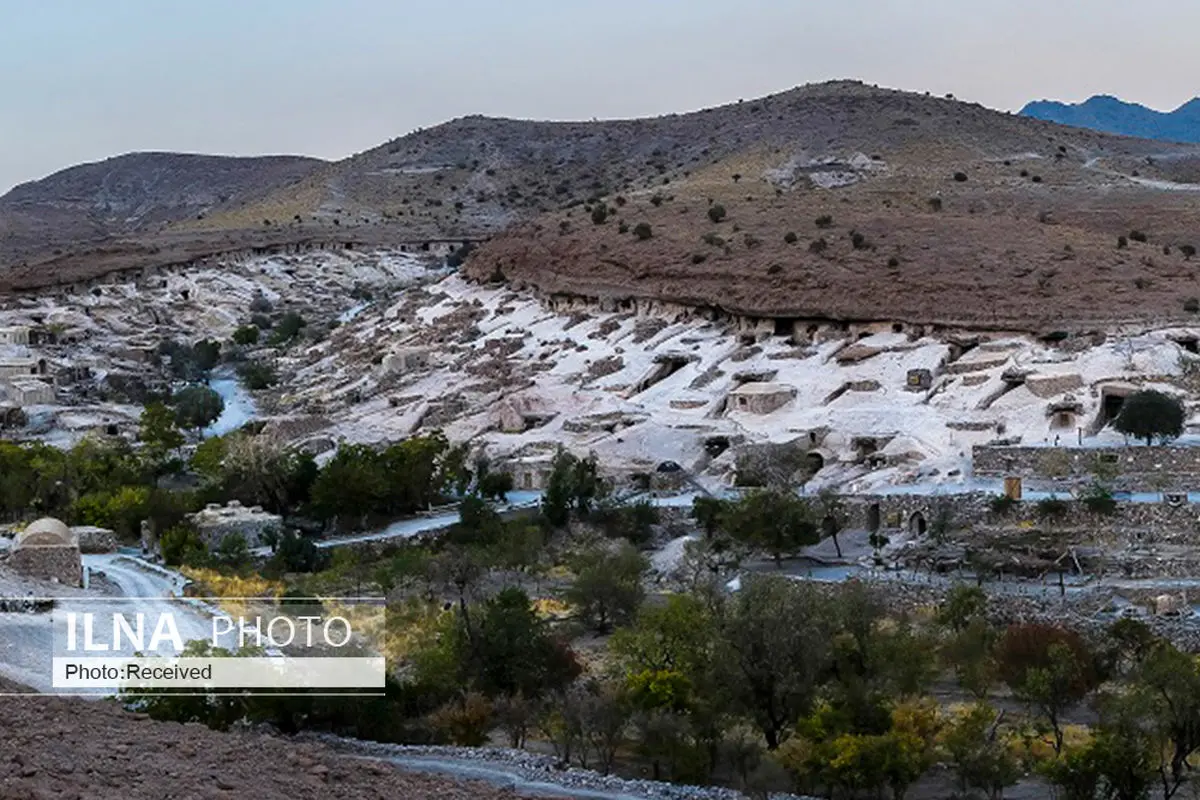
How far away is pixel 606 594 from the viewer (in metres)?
23.8

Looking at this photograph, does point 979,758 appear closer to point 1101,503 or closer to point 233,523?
point 1101,503

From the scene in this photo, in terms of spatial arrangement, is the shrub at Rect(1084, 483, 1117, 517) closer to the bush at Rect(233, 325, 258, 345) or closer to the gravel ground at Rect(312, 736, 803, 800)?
the gravel ground at Rect(312, 736, 803, 800)

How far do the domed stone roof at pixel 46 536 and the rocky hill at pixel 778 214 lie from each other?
68.1 feet

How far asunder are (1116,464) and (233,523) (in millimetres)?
14780

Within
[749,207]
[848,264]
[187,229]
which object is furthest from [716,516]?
[187,229]

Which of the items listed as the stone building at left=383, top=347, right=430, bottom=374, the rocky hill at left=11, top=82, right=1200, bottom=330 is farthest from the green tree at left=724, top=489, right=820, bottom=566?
the stone building at left=383, top=347, right=430, bottom=374

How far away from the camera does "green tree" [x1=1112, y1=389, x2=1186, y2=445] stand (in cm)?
2627

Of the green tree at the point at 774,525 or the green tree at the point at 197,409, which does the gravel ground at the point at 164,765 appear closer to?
the green tree at the point at 774,525

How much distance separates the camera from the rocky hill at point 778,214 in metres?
38.3

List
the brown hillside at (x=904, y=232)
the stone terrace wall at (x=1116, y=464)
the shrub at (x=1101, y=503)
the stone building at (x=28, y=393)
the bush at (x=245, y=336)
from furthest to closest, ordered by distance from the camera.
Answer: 1. the bush at (x=245, y=336)
2. the stone building at (x=28, y=393)
3. the brown hillside at (x=904, y=232)
4. the stone terrace wall at (x=1116, y=464)
5. the shrub at (x=1101, y=503)

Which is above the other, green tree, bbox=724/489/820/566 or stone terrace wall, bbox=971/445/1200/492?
stone terrace wall, bbox=971/445/1200/492

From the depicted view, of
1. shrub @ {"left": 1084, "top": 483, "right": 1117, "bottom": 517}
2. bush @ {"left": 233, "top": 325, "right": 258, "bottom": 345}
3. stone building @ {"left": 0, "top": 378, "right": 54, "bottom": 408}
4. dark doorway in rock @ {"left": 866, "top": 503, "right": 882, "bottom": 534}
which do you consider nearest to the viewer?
shrub @ {"left": 1084, "top": 483, "right": 1117, "bottom": 517}

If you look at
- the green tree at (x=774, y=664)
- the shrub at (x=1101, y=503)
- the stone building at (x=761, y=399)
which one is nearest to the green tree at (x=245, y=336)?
the stone building at (x=761, y=399)

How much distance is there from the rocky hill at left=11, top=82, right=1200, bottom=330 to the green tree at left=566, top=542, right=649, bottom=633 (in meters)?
14.4
